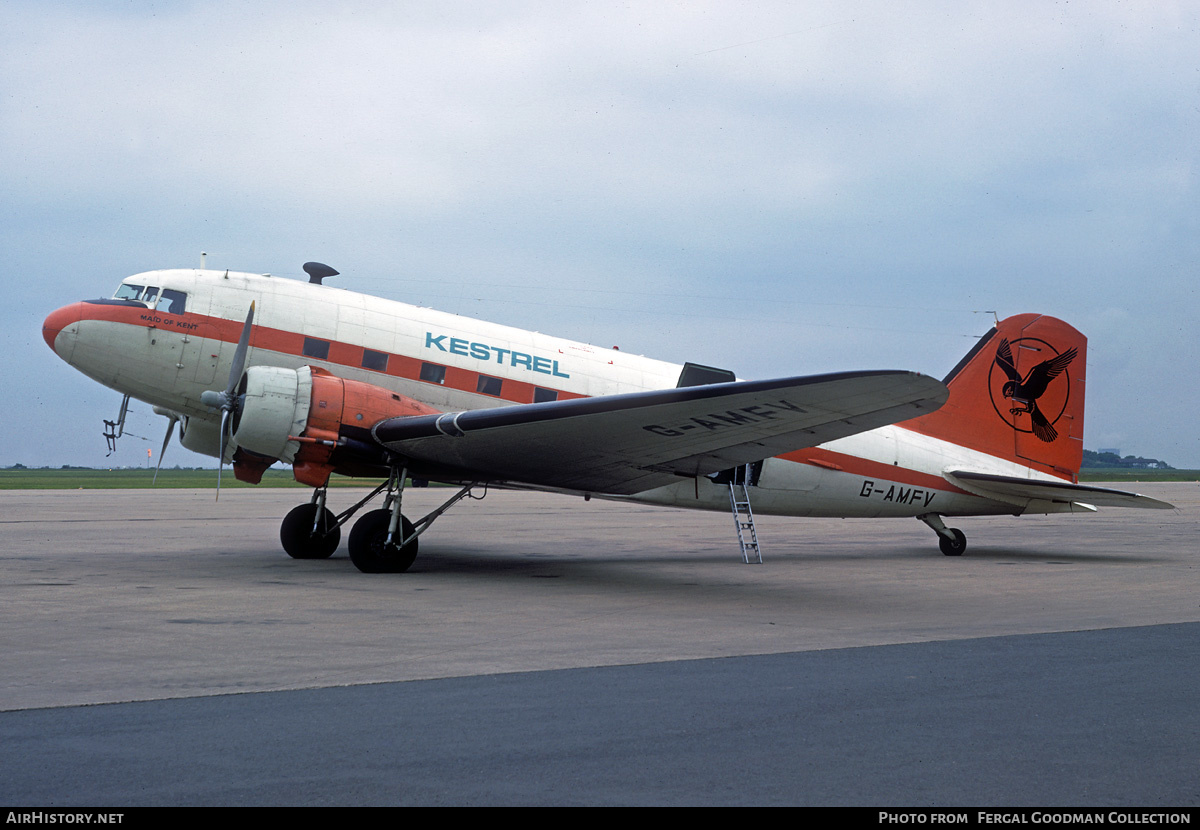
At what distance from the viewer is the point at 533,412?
Answer: 1050 centimetres

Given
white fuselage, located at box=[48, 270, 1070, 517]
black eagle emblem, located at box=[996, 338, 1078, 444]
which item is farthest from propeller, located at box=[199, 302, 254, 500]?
black eagle emblem, located at box=[996, 338, 1078, 444]

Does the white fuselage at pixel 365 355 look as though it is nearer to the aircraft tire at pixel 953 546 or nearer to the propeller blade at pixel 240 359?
the propeller blade at pixel 240 359

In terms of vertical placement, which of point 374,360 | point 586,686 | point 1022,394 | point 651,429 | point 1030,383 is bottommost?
point 586,686

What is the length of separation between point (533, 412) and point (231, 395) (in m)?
4.09

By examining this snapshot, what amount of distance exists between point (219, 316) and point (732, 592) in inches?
303

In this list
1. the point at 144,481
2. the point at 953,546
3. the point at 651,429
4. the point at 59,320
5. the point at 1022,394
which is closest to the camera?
the point at 651,429

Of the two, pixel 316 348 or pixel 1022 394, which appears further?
pixel 1022 394

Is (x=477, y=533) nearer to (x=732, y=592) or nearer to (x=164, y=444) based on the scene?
(x=164, y=444)

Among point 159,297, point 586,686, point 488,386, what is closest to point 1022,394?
point 488,386

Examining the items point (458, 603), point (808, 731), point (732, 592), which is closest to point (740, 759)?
point (808, 731)

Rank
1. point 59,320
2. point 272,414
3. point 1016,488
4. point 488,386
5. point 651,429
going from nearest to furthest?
point 651,429
point 272,414
point 59,320
point 488,386
point 1016,488

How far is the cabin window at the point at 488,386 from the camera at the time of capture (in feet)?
45.1

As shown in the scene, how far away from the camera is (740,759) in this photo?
4.35 metres

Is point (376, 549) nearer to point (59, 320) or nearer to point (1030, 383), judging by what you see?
point (59, 320)
